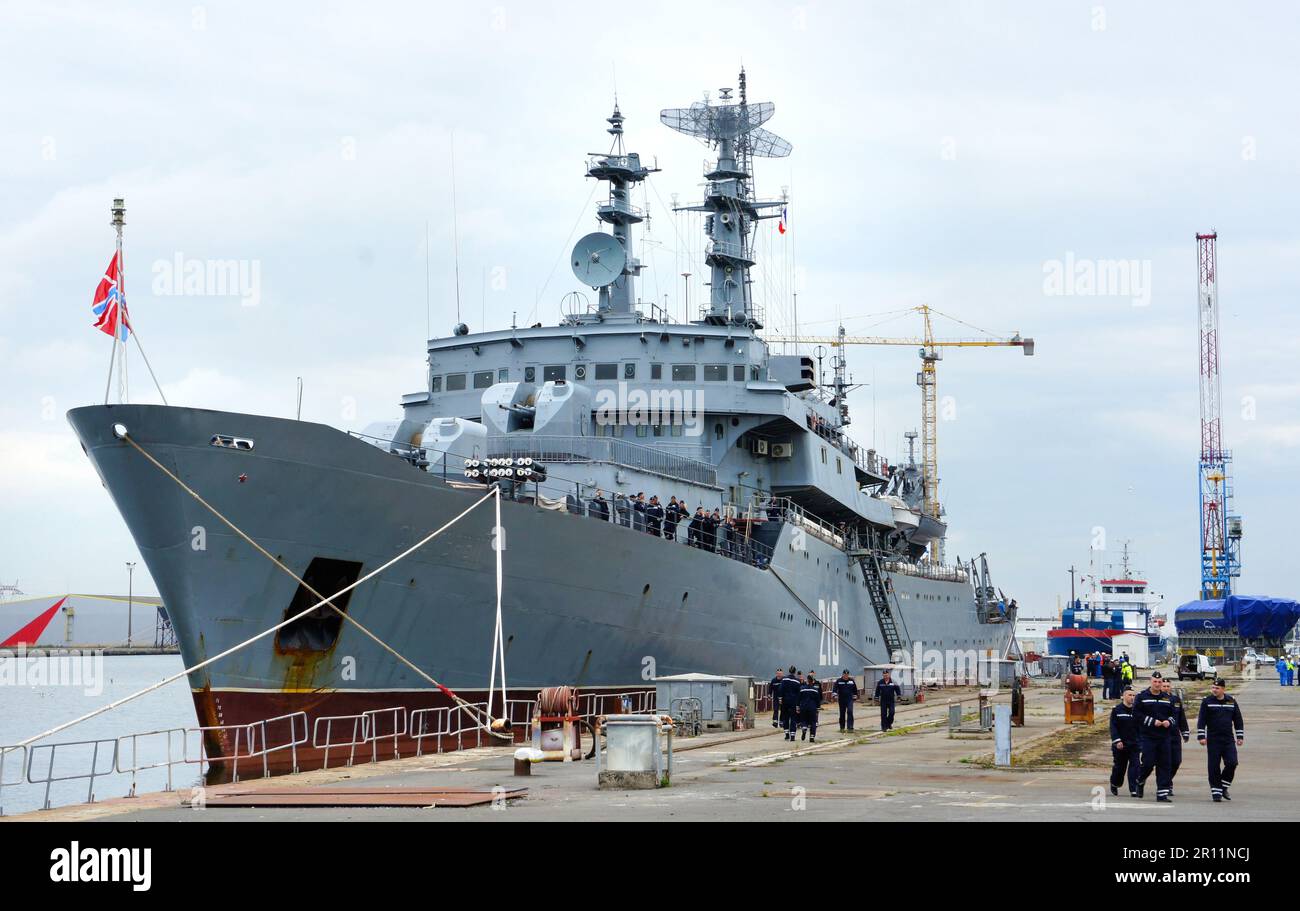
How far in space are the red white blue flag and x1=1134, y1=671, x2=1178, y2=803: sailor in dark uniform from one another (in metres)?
13.3

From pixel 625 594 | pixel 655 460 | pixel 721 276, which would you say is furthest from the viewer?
pixel 721 276

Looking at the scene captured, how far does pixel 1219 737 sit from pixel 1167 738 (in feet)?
1.58

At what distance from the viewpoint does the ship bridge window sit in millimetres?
19250

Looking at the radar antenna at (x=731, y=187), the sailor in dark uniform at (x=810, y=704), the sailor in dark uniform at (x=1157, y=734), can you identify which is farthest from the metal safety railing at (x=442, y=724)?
the radar antenna at (x=731, y=187)

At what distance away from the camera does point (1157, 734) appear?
13617 mm

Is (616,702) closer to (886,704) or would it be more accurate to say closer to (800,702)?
(800,702)

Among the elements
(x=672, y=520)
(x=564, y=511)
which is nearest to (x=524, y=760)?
(x=564, y=511)

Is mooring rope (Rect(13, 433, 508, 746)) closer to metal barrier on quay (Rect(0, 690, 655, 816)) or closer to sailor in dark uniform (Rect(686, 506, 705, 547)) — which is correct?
metal barrier on quay (Rect(0, 690, 655, 816))

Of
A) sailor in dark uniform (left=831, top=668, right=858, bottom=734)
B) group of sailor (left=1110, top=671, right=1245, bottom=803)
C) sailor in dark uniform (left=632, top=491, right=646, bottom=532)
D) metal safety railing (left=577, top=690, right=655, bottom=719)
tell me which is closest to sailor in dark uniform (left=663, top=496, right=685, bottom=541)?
sailor in dark uniform (left=632, top=491, right=646, bottom=532)

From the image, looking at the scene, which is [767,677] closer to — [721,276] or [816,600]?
[816,600]
